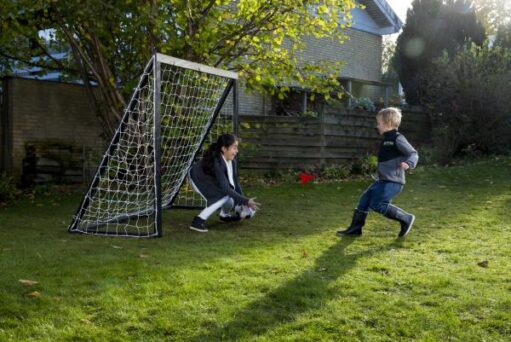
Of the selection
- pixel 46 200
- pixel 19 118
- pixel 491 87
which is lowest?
pixel 46 200

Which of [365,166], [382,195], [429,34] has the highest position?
[429,34]

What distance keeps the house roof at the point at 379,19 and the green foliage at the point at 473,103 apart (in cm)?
753

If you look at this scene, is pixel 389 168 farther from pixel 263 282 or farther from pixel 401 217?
pixel 263 282

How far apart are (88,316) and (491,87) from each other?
12658 mm

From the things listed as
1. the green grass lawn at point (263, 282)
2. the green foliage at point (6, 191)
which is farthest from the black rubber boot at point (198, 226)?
the green foliage at point (6, 191)

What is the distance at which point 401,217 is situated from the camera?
249 inches

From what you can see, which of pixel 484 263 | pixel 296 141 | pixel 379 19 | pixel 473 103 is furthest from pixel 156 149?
pixel 379 19

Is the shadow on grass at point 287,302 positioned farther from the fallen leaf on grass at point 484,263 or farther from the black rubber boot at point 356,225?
the black rubber boot at point 356,225

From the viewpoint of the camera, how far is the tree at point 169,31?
338 inches

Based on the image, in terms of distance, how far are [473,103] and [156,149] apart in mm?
10238

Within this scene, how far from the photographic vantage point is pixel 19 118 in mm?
11508

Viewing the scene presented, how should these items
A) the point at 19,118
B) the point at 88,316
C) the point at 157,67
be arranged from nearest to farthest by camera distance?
1. the point at 88,316
2. the point at 157,67
3. the point at 19,118

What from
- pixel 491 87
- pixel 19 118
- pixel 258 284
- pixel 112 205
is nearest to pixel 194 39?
pixel 112 205

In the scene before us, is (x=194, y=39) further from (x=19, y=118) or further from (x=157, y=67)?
(x=19, y=118)
